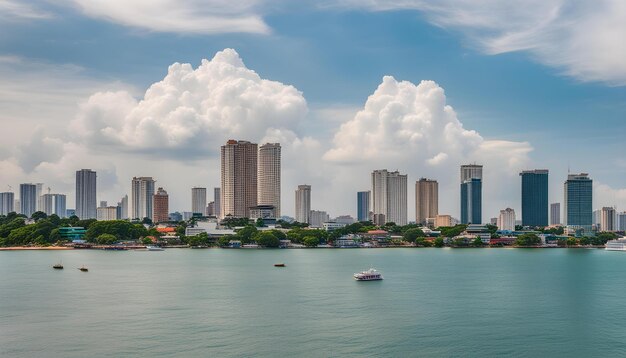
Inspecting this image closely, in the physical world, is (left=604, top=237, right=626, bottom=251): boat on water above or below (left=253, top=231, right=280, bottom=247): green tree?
below

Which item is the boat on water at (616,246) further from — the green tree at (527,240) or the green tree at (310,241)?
the green tree at (310,241)

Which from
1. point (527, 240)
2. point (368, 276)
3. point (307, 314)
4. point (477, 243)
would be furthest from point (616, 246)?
point (307, 314)

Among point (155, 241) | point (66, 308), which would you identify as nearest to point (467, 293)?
point (66, 308)

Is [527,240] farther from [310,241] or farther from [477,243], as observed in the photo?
[310,241]

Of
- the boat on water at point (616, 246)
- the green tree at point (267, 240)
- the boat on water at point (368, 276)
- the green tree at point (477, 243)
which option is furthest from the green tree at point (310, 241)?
the boat on water at point (368, 276)

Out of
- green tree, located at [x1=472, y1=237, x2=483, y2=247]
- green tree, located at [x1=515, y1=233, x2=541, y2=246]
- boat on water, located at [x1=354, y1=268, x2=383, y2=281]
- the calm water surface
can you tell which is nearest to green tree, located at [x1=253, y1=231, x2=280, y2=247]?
green tree, located at [x1=472, y1=237, x2=483, y2=247]

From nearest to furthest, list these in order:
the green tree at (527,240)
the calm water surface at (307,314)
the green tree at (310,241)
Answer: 1. the calm water surface at (307,314)
2. the green tree at (310,241)
3. the green tree at (527,240)

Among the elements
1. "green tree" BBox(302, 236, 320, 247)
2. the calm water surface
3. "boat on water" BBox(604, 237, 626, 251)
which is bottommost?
"boat on water" BBox(604, 237, 626, 251)

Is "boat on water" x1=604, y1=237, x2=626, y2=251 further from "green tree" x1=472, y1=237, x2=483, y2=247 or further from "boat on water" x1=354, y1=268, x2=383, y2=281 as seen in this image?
"boat on water" x1=354, y1=268, x2=383, y2=281
